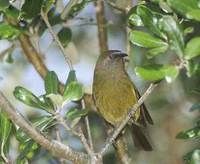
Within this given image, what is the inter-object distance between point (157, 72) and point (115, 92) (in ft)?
5.77

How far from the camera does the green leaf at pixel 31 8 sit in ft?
7.15

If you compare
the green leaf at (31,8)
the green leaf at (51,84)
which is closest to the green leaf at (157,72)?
the green leaf at (51,84)

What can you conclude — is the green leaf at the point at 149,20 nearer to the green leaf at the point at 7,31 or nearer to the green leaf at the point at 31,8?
the green leaf at the point at 31,8

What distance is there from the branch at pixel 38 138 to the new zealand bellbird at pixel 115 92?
45.4 inches

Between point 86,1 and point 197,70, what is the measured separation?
96 centimetres

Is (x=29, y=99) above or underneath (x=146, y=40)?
underneath

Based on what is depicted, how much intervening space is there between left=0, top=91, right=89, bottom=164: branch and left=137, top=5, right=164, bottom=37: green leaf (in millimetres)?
393

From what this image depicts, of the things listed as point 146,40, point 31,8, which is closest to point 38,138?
point 146,40

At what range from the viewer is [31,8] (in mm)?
2203

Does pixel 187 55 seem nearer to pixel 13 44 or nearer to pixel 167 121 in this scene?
pixel 13 44

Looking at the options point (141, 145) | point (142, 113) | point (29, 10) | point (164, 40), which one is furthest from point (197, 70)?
point (141, 145)

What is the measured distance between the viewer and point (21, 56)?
379 centimetres

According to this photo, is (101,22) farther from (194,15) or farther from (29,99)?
(194,15)

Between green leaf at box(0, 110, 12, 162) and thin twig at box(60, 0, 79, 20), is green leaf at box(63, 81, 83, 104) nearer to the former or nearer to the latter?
green leaf at box(0, 110, 12, 162)
